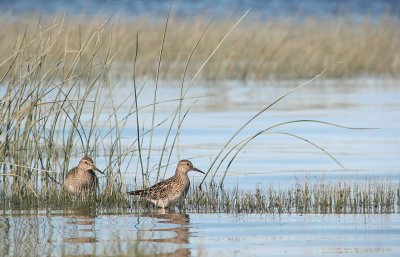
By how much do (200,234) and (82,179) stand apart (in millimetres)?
2351

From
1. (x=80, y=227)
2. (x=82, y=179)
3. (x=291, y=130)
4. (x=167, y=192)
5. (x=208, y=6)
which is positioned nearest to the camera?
(x=80, y=227)

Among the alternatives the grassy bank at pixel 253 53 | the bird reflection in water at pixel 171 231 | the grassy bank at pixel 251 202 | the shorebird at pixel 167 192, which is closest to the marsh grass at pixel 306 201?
the grassy bank at pixel 251 202

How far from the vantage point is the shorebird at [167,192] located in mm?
10867

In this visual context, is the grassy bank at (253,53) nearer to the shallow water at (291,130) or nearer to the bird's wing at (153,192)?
the shallow water at (291,130)

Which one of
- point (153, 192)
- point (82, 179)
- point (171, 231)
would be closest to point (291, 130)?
point (82, 179)

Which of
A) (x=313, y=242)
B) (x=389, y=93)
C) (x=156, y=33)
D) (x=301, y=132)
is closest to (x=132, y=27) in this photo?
(x=156, y=33)

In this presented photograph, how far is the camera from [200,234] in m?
9.52

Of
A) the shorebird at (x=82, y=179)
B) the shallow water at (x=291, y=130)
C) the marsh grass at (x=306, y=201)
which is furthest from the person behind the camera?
the shallow water at (x=291, y=130)

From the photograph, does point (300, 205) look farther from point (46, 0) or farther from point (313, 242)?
point (46, 0)

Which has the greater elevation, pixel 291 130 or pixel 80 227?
pixel 291 130

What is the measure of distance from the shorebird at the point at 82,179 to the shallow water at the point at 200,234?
725 mm

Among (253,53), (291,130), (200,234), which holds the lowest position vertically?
(200,234)

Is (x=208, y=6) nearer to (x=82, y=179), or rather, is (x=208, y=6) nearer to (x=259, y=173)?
(x=259, y=173)

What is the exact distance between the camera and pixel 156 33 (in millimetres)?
28609
